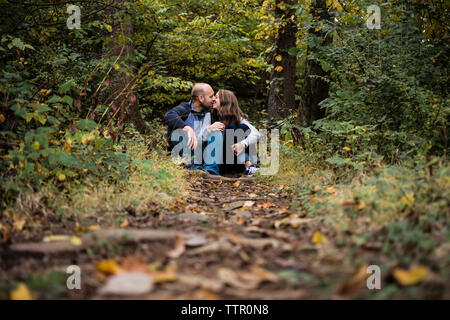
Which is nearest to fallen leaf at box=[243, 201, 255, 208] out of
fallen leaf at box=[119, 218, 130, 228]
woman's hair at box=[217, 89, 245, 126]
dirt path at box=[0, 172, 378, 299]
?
dirt path at box=[0, 172, 378, 299]

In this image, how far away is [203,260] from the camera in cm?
170

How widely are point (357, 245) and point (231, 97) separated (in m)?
4.33

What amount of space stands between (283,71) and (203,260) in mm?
5306

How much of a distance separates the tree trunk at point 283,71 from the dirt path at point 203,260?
4.22 m

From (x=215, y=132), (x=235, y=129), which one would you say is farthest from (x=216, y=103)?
(x=215, y=132)

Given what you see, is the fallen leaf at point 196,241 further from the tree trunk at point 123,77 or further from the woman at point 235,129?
the woman at point 235,129

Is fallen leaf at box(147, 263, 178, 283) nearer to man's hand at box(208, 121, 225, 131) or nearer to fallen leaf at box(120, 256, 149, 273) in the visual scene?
fallen leaf at box(120, 256, 149, 273)

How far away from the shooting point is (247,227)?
232 cm

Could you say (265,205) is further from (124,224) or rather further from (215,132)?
(215,132)

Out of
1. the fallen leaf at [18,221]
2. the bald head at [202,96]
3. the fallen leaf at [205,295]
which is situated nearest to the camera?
the fallen leaf at [205,295]

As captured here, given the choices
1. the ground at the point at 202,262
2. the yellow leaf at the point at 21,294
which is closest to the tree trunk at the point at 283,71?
the ground at the point at 202,262

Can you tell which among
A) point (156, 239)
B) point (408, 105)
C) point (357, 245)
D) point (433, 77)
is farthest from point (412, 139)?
point (156, 239)

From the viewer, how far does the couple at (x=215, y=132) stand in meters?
5.28

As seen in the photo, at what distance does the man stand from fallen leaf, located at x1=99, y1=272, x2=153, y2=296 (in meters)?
3.72
